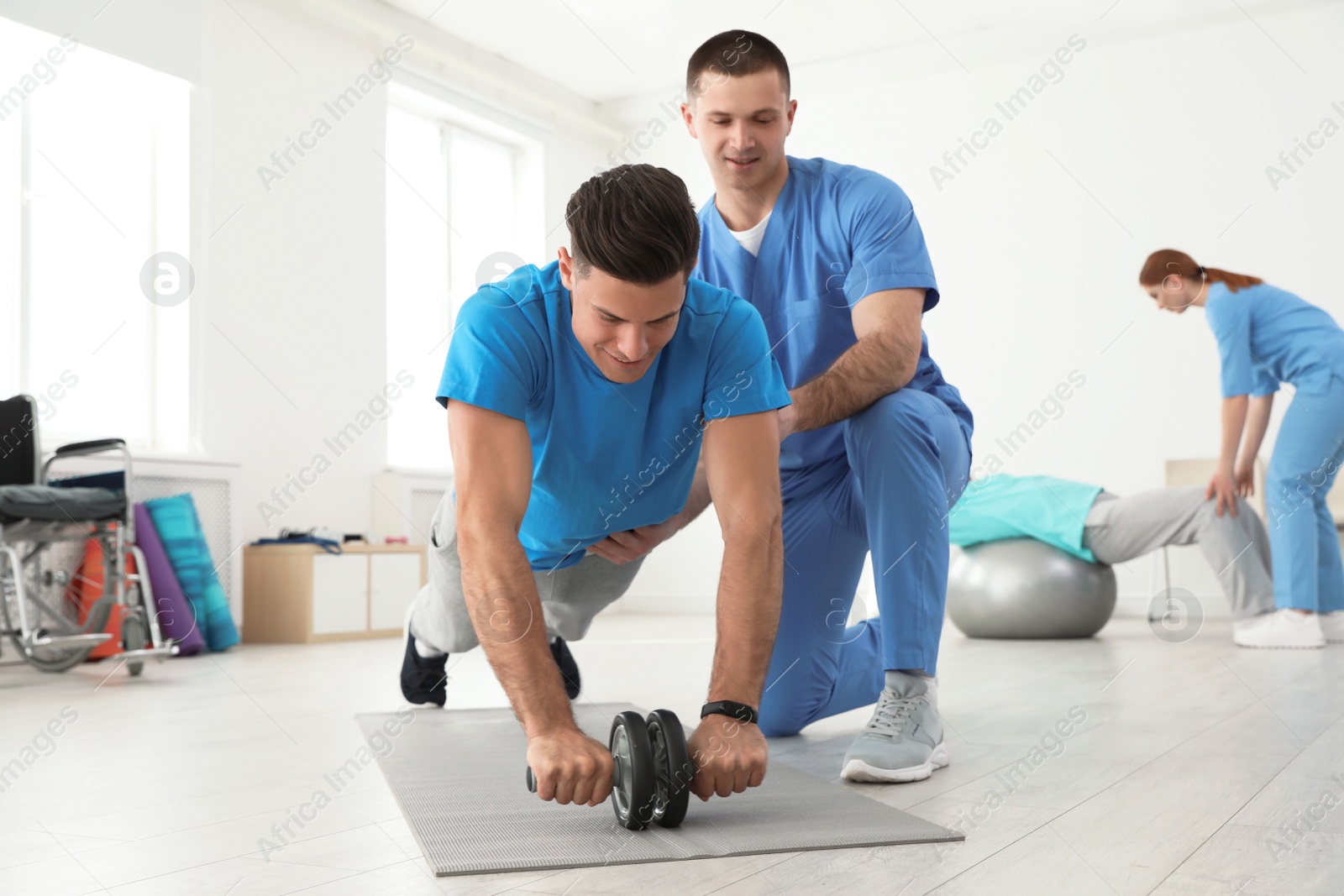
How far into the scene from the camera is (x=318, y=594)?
185 inches

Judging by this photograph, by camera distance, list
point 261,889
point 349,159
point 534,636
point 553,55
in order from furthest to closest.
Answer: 1. point 553,55
2. point 349,159
3. point 534,636
4. point 261,889

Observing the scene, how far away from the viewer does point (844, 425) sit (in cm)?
184

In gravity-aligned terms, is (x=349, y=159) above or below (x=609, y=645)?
above

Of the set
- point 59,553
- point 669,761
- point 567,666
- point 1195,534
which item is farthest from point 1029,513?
point 59,553

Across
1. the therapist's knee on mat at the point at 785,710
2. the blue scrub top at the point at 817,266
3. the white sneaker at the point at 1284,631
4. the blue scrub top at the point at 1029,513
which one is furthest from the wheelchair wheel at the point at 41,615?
the white sneaker at the point at 1284,631

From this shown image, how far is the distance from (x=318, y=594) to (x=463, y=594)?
3.15 metres

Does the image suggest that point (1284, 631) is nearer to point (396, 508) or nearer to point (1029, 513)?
point (1029, 513)

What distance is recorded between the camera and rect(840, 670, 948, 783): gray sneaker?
1.56m

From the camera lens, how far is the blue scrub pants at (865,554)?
1.70 meters

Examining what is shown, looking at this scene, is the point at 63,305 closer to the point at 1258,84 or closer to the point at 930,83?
the point at 930,83

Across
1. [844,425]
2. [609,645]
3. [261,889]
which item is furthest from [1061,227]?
[261,889]

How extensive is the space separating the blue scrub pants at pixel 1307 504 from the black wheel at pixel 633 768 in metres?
3.36

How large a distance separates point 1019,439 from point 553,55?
3.46 m

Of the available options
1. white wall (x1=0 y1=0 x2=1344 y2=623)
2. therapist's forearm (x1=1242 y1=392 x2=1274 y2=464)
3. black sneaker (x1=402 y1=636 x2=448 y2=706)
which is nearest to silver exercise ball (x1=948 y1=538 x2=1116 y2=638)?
therapist's forearm (x1=1242 y1=392 x2=1274 y2=464)
